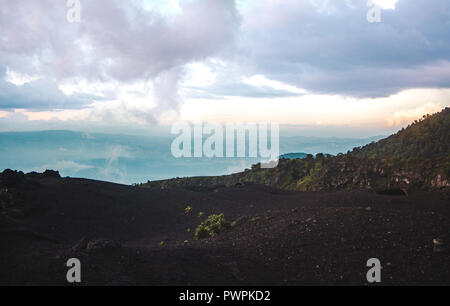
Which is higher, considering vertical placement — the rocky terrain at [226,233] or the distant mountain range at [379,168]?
the distant mountain range at [379,168]

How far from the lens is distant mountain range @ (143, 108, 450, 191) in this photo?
784 inches

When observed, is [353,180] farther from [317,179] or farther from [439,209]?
[439,209]

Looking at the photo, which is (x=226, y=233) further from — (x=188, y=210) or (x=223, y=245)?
(x=188, y=210)

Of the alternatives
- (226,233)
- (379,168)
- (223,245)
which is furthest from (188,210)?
(379,168)

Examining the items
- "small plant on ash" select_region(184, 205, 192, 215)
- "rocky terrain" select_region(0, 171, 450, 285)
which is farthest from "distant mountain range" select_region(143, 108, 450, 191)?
"small plant on ash" select_region(184, 205, 192, 215)

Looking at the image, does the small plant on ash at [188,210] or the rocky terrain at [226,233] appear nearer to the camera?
the rocky terrain at [226,233]

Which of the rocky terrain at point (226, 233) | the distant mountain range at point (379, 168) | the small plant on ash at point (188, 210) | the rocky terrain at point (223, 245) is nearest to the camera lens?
the rocky terrain at point (223, 245)

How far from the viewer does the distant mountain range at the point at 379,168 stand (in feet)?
65.4

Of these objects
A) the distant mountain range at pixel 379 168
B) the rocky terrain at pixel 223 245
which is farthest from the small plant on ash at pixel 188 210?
the distant mountain range at pixel 379 168

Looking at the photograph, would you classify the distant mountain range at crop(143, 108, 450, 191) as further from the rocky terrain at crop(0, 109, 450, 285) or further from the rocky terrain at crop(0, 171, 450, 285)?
the rocky terrain at crop(0, 171, 450, 285)

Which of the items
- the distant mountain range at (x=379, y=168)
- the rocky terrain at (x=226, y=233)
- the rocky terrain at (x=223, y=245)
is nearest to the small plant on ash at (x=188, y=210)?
the rocky terrain at (x=226, y=233)

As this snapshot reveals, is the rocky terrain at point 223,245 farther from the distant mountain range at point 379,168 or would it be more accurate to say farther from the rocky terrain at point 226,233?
the distant mountain range at point 379,168

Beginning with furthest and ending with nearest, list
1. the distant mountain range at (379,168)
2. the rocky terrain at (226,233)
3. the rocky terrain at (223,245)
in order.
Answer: the distant mountain range at (379,168)
the rocky terrain at (226,233)
the rocky terrain at (223,245)

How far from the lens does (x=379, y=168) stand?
22.5 meters
